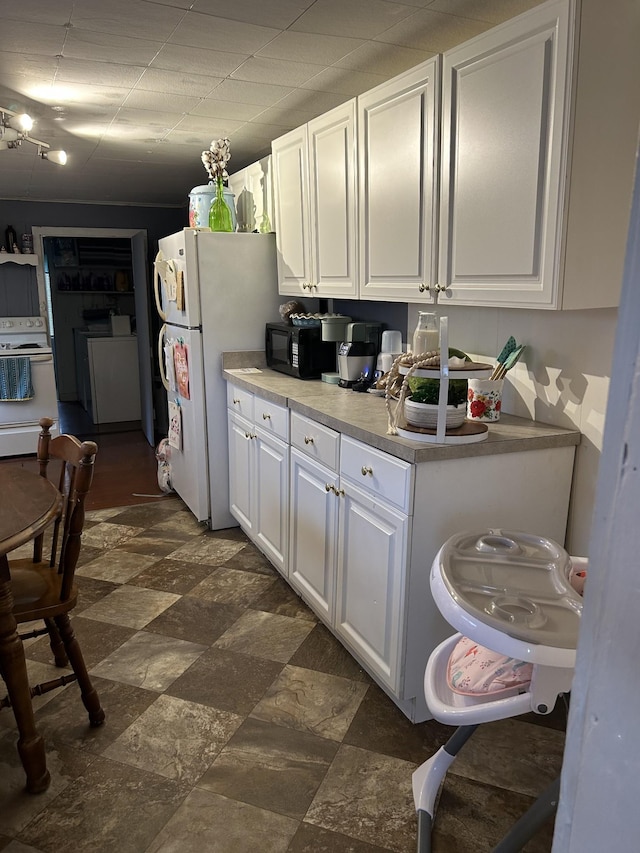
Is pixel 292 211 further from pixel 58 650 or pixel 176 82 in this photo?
pixel 58 650

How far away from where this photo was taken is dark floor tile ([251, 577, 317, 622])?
2711 millimetres

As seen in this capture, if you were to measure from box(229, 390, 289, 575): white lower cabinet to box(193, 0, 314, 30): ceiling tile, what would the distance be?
4.64 feet

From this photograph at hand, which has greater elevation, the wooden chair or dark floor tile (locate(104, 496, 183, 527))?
the wooden chair

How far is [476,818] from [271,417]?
1727 mm

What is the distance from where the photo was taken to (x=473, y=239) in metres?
1.95

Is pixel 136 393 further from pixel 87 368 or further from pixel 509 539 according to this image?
pixel 509 539

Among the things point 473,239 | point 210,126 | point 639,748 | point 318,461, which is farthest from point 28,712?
point 210,126

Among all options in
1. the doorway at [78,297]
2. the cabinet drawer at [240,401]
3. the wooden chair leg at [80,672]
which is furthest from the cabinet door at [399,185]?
the doorway at [78,297]

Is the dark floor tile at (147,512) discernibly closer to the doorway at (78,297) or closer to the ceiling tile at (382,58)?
the doorway at (78,297)

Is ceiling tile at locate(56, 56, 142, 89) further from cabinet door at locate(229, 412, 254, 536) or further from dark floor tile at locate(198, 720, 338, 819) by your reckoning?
dark floor tile at locate(198, 720, 338, 819)

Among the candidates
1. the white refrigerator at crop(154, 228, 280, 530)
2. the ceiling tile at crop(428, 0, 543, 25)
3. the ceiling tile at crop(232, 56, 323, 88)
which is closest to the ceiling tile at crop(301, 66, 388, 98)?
the ceiling tile at crop(232, 56, 323, 88)

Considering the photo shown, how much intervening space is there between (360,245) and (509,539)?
151cm

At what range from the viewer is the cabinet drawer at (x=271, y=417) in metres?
2.72

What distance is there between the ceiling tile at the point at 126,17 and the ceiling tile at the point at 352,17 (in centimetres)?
41
